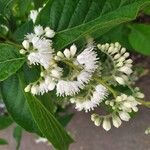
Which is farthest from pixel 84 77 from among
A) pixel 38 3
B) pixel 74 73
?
pixel 38 3

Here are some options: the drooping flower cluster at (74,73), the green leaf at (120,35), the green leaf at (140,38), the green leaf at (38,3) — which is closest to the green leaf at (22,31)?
the drooping flower cluster at (74,73)

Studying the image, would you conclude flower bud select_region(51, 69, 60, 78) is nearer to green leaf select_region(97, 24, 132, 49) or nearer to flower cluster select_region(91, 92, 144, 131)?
flower cluster select_region(91, 92, 144, 131)

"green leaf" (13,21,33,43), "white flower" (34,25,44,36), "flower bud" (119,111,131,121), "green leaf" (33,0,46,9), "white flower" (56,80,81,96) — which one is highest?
"white flower" (34,25,44,36)

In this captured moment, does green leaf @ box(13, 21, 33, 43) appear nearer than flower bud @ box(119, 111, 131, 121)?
No

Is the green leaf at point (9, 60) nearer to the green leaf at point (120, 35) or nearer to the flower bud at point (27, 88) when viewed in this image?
the flower bud at point (27, 88)

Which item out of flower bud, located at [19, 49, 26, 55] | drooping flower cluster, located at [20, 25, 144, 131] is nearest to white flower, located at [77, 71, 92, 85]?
drooping flower cluster, located at [20, 25, 144, 131]

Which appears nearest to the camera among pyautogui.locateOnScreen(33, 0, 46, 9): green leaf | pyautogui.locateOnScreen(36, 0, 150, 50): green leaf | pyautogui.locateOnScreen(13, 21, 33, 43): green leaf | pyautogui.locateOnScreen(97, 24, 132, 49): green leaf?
pyautogui.locateOnScreen(36, 0, 150, 50): green leaf

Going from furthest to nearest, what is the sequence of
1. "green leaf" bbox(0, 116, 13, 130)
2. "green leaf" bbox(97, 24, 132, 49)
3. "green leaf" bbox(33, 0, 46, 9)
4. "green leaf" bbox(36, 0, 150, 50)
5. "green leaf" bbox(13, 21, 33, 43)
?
1. "green leaf" bbox(0, 116, 13, 130)
2. "green leaf" bbox(97, 24, 132, 49)
3. "green leaf" bbox(33, 0, 46, 9)
4. "green leaf" bbox(13, 21, 33, 43)
5. "green leaf" bbox(36, 0, 150, 50)
